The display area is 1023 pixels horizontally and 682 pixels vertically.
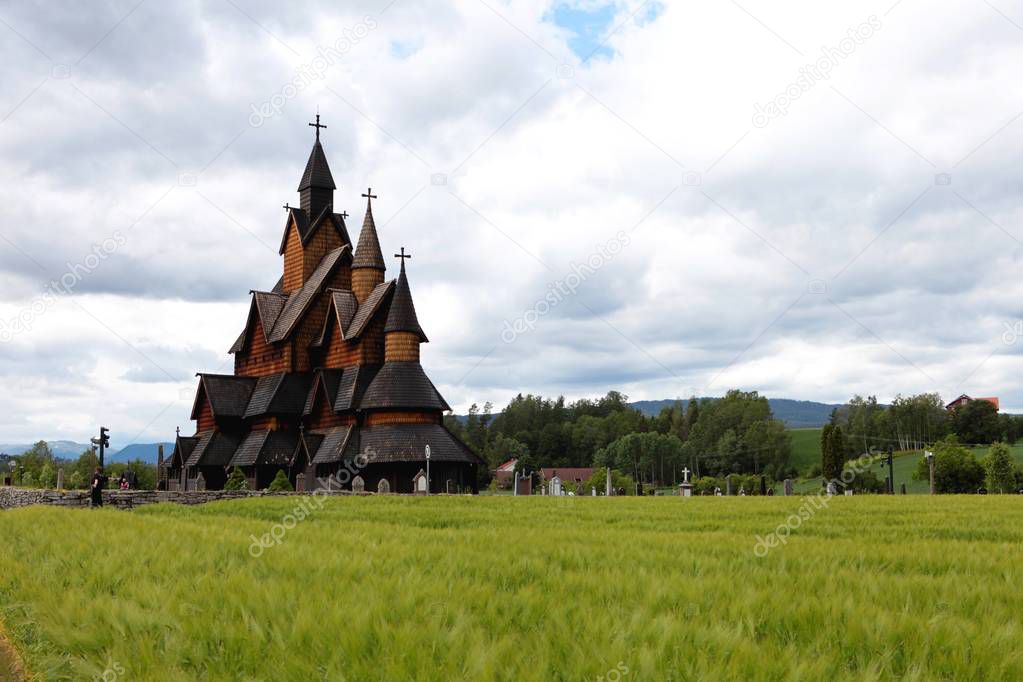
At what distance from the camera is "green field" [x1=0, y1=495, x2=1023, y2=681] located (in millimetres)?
4883

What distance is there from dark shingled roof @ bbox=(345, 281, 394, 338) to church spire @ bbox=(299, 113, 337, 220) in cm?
1409

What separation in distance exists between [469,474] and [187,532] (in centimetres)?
3956

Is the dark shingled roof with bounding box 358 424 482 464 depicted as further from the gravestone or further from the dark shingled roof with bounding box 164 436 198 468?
the dark shingled roof with bounding box 164 436 198 468

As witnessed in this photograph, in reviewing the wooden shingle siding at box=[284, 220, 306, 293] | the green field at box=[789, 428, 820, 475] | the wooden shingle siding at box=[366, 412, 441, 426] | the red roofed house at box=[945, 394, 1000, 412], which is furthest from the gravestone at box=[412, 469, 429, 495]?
the red roofed house at box=[945, 394, 1000, 412]

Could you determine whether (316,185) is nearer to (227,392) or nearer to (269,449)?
(227,392)

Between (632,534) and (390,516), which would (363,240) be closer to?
(390,516)

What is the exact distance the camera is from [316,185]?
68875 millimetres

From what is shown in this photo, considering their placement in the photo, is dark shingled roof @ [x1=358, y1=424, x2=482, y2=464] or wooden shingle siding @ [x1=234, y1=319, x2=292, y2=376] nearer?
dark shingled roof @ [x1=358, y1=424, x2=482, y2=464]

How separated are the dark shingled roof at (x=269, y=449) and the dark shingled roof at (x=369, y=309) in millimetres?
9055

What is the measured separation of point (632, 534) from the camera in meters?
13.0

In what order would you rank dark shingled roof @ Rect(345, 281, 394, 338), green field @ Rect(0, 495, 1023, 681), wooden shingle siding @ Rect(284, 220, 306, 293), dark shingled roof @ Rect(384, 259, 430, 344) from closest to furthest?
1. green field @ Rect(0, 495, 1023, 681)
2. dark shingled roof @ Rect(384, 259, 430, 344)
3. dark shingled roof @ Rect(345, 281, 394, 338)
4. wooden shingle siding @ Rect(284, 220, 306, 293)

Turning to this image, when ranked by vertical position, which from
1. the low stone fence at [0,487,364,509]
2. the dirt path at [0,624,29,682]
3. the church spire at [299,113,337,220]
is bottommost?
the low stone fence at [0,487,364,509]

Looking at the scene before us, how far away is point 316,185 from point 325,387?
19.6 m

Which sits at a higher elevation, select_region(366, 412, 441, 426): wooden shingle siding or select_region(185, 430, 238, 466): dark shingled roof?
select_region(366, 412, 441, 426): wooden shingle siding
